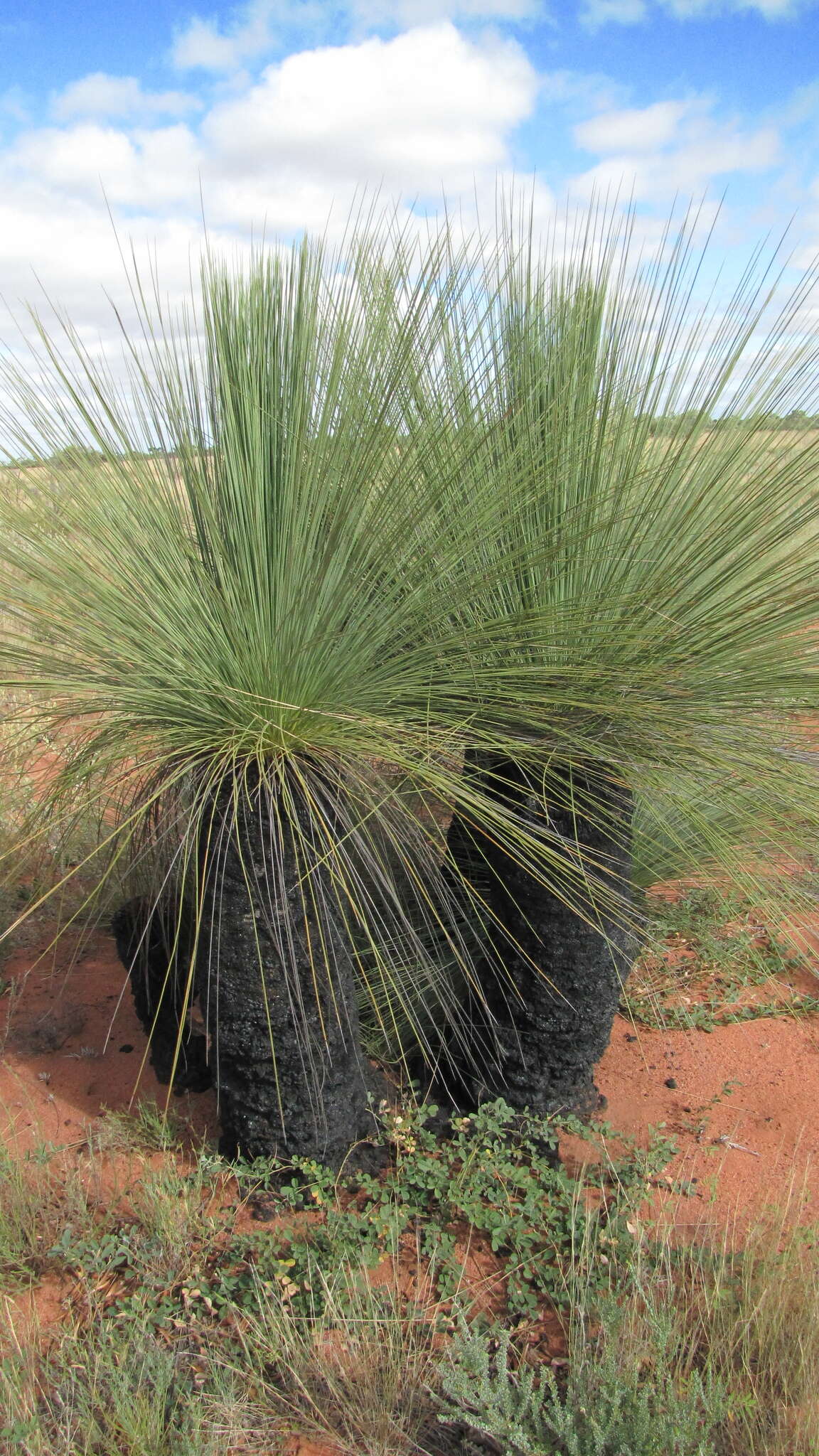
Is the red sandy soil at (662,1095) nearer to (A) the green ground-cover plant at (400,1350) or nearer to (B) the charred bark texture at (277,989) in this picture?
(A) the green ground-cover plant at (400,1350)

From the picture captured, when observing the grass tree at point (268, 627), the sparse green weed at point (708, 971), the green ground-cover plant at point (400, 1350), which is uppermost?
the grass tree at point (268, 627)

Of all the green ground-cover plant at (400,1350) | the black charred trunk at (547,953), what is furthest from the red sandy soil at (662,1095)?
the black charred trunk at (547,953)

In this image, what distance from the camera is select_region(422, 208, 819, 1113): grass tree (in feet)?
6.07

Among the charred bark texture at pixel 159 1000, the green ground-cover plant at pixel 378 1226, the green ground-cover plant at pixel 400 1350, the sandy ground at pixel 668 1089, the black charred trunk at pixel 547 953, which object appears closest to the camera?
the green ground-cover plant at pixel 400 1350

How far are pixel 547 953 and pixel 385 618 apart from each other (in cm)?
89

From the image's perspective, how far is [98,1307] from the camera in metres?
1.80

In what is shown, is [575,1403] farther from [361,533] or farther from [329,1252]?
[361,533]

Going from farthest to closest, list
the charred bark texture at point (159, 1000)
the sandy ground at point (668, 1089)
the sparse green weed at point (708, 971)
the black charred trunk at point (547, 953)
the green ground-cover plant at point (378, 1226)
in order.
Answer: the sparse green weed at point (708, 971)
the charred bark texture at point (159, 1000)
the sandy ground at point (668, 1089)
the black charred trunk at point (547, 953)
the green ground-cover plant at point (378, 1226)

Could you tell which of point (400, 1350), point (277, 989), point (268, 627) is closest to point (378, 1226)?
point (400, 1350)

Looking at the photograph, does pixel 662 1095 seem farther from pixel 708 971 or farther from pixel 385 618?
pixel 385 618

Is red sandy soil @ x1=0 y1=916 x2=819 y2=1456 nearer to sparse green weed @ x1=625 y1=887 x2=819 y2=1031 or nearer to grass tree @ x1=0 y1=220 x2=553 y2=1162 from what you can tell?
sparse green weed @ x1=625 y1=887 x2=819 y2=1031

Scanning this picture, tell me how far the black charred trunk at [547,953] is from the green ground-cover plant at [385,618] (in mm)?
13

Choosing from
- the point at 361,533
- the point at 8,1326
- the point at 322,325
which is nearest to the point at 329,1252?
the point at 8,1326

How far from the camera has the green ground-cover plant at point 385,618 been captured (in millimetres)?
1767
